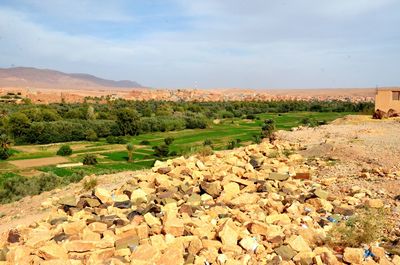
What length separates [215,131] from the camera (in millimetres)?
66062

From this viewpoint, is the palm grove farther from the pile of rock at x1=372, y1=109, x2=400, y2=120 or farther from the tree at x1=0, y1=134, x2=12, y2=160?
the pile of rock at x1=372, y1=109, x2=400, y2=120

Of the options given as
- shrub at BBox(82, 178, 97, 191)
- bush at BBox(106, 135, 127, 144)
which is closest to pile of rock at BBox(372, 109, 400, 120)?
shrub at BBox(82, 178, 97, 191)

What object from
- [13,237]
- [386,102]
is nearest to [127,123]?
[386,102]

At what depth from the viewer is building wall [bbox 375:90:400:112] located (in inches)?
1172

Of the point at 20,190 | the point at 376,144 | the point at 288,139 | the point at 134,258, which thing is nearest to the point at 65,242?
the point at 134,258

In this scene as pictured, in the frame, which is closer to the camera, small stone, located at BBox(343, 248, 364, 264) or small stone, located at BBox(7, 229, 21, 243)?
small stone, located at BBox(343, 248, 364, 264)

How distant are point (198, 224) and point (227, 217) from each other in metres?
0.81

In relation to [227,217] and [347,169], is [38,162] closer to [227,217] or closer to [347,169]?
[347,169]

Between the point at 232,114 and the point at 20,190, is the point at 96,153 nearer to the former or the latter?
the point at 20,190

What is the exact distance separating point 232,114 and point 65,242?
82390mm

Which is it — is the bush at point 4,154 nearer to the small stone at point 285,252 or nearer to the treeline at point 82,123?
the treeline at point 82,123

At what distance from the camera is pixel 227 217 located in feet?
28.7

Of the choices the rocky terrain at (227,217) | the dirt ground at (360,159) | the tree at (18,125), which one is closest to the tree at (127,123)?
the tree at (18,125)

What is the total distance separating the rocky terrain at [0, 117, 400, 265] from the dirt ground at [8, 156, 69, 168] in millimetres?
29870
